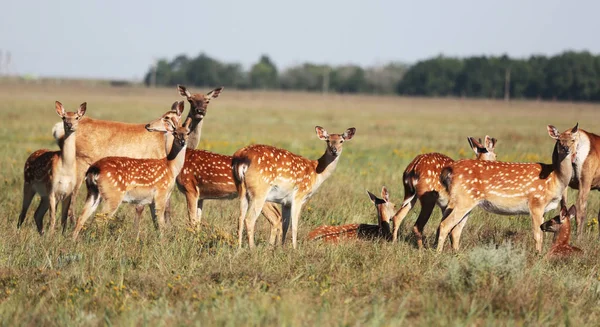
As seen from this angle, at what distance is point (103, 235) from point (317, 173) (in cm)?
286

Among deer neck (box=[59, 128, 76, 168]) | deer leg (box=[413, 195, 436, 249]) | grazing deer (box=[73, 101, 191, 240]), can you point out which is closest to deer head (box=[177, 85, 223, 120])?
grazing deer (box=[73, 101, 191, 240])

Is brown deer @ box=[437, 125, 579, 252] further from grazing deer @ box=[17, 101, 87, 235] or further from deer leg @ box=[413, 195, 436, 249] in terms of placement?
grazing deer @ box=[17, 101, 87, 235]

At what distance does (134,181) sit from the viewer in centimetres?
1053

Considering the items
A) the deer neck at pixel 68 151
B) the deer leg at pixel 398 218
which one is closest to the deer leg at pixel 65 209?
the deer neck at pixel 68 151

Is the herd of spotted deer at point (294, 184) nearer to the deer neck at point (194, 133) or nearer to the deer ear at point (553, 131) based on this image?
the deer ear at point (553, 131)

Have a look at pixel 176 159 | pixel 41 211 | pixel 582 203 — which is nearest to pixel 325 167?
pixel 176 159

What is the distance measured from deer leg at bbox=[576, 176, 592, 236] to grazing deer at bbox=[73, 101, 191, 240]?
550cm

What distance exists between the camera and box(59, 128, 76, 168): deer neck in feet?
36.6

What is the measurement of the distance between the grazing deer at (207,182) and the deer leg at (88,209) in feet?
4.23

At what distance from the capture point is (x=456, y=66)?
333 ft

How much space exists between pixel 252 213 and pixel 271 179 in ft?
1.67

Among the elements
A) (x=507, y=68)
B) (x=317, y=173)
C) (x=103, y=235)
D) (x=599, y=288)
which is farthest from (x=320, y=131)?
(x=507, y=68)

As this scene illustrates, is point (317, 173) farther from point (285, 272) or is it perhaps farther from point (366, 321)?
point (366, 321)

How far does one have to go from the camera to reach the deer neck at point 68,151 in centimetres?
1115
